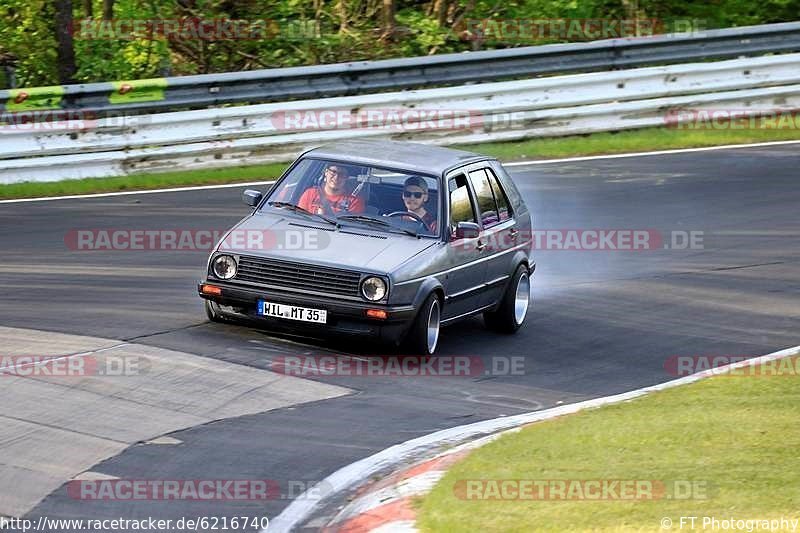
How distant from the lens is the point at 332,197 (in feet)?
38.2

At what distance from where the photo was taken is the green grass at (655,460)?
7.12 metres

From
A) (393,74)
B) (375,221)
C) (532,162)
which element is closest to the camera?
(375,221)

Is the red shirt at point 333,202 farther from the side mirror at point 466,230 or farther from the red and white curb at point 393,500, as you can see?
the red and white curb at point 393,500

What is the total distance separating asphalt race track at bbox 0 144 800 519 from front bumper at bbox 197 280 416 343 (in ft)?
0.82

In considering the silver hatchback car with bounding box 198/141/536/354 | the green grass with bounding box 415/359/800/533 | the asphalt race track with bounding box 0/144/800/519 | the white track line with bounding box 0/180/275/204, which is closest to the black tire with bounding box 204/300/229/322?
the silver hatchback car with bounding box 198/141/536/354

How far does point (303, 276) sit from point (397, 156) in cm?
175

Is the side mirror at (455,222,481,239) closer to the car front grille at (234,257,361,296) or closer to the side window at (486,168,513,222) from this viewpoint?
the side window at (486,168,513,222)

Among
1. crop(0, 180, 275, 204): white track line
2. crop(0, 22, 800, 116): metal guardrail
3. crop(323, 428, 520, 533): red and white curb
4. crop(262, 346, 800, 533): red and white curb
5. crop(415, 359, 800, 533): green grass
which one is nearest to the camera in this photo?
crop(415, 359, 800, 533): green grass

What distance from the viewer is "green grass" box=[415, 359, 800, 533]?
23.4 ft

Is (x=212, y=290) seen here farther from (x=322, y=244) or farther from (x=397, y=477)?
(x=397, y=477)

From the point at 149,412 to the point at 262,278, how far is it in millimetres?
1982

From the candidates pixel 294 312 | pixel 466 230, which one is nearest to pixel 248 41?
pixel 466 230

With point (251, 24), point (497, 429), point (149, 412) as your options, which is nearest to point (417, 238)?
point (497, 429)

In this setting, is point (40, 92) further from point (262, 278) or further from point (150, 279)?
point (262, 278)
